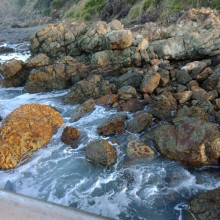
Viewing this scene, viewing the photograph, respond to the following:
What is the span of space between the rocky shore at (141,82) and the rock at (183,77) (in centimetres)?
4

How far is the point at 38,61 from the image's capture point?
12656 millimetres

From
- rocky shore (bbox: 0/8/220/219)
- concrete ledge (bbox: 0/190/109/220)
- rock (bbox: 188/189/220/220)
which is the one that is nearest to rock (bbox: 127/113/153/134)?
rocky shore (bbox: 0/8/220/219)

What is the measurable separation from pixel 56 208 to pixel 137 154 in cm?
433

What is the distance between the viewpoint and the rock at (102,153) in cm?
562

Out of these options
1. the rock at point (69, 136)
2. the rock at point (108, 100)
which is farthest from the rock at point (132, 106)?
the rock at point (69, 136)

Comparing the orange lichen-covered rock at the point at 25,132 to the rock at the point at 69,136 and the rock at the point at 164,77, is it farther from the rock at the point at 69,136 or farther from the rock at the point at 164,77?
the rock at the point at 164,77

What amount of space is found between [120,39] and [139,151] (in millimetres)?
7118

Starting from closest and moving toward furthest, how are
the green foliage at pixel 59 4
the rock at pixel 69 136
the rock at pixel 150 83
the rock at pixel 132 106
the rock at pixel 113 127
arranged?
the rock at pixel 69 136 < the rock at pixel 113 127 < the rock at pixel 132 106 < the rock at pixel 150 83 < the green foliage at pixel 59 4

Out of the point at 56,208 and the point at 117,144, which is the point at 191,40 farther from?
the point at 56,208

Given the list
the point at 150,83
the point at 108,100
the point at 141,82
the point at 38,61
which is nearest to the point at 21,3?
the point at 38,61

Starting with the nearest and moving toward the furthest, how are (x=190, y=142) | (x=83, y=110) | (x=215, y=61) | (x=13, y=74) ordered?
(x=190, y=142) < (x=83, y=110) < (x=215, y=61) < (x=13, y=74)

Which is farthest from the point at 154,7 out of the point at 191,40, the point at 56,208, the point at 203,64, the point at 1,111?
the point at 56,208

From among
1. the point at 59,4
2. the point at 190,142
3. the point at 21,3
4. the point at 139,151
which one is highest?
the point at 21,3

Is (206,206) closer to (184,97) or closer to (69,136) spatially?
(69,136)
